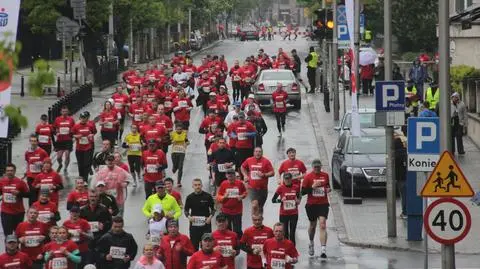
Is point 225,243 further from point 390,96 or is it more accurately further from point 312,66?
point 312,66

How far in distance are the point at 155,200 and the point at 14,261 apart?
3563 millimetres

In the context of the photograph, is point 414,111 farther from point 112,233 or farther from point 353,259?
point 112,233

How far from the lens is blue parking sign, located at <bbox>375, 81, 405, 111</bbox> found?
23156 millimetres

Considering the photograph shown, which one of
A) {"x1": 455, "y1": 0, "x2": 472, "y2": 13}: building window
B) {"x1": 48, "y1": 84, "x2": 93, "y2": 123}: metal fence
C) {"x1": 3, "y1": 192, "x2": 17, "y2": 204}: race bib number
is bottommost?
{"x1": 3, "y1": 192, "x2": 17, "y2": 204}: race bib number

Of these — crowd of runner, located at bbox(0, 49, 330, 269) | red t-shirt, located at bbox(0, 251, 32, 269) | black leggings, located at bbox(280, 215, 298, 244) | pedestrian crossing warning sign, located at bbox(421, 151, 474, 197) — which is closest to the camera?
pedestrian crossing warning sign, located at bbox(421, 151, 474, 197)

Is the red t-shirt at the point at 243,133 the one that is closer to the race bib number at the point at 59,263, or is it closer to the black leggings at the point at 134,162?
the black leggings at the point at 134,162

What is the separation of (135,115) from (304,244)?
10.4 m

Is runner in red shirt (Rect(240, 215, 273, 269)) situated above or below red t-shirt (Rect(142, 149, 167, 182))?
below

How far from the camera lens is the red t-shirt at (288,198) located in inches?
848

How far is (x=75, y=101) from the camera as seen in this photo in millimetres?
43844

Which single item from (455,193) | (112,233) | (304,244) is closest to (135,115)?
(304,244)

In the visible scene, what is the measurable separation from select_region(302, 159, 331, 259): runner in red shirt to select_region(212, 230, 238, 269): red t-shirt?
13.7ft

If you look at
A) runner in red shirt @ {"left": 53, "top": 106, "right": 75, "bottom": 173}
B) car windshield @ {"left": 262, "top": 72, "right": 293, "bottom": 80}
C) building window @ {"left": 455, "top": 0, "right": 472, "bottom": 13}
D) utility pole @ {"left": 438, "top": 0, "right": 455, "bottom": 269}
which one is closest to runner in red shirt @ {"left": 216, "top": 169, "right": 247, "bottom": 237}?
utility pole @ {"left": 438, "top": 0, "right": 455, "bottom": 269}

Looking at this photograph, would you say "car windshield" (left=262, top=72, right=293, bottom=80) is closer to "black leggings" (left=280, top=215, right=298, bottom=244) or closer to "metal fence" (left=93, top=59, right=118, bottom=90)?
"metal fence" (left=93, top=59, right=118, bottom=90)
